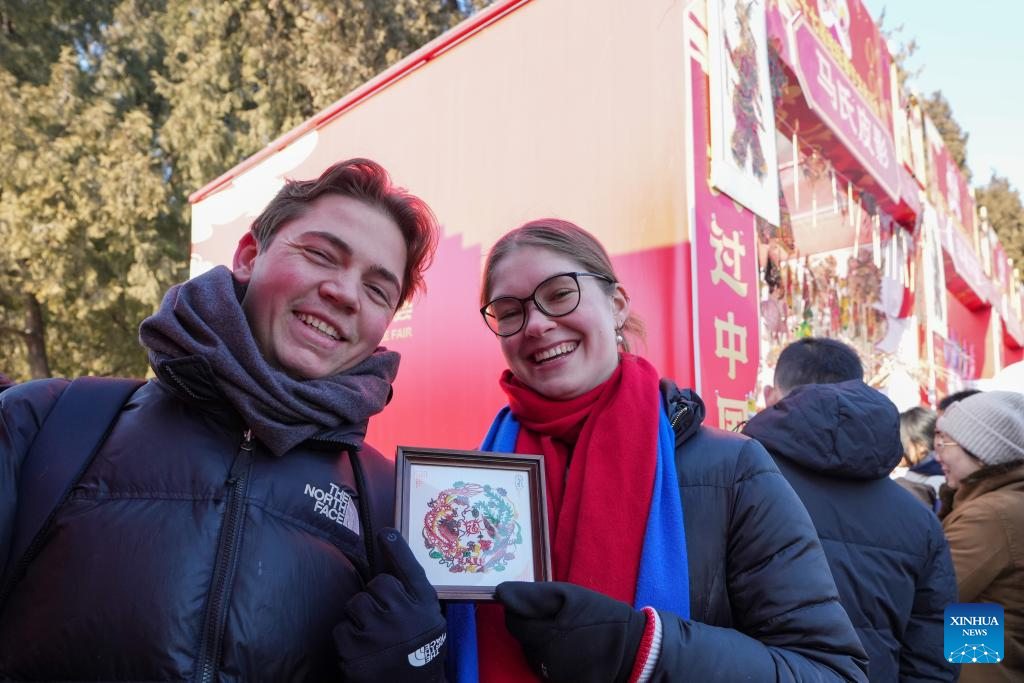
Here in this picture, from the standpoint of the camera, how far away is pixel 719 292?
152 inches

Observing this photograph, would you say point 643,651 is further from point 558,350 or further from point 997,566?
point 997,566

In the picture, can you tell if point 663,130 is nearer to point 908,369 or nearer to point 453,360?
point 453,360

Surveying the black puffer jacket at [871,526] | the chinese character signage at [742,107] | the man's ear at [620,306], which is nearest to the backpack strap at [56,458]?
the man's ear at [620,306]

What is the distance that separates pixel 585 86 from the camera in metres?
4.21

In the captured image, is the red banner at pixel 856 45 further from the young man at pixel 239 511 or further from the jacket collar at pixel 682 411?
the young man at pixel 239 511

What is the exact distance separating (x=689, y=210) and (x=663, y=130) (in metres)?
0.49

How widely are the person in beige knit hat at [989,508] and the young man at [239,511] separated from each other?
2.25m

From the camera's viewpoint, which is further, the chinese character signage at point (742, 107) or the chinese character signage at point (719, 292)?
the chinese character signage at point (742, 107)

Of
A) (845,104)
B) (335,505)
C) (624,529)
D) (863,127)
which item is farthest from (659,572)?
(863,127)

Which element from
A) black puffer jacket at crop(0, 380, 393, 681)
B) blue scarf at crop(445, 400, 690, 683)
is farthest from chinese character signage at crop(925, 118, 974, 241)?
black puffer jacket at crop(0, 380, 393, 681)

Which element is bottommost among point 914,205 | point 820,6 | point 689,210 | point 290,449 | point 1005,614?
point 1005,614

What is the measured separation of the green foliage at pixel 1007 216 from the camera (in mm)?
27859

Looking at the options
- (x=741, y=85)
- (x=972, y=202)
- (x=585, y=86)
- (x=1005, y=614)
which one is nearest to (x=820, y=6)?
(x=741, y=85)

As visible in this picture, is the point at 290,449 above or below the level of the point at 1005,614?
above
